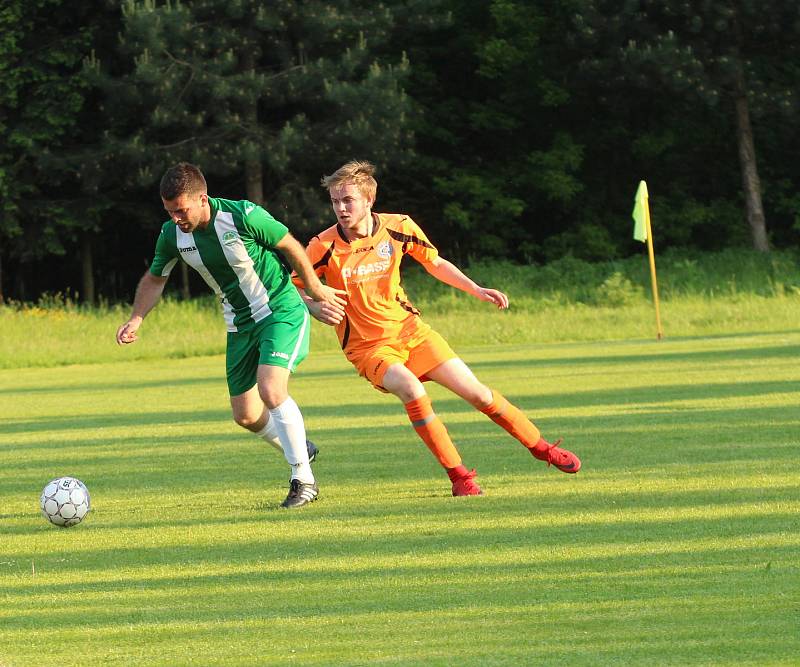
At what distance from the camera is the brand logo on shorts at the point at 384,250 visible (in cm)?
879

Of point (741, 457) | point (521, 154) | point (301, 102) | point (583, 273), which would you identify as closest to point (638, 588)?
point (741, 457)

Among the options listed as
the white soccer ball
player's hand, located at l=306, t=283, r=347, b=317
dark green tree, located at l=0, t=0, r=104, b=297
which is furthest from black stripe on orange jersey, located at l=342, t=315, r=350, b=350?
dark green tree, located at l=0, t=0, r=104, b=297

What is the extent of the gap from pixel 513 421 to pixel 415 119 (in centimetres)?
3530

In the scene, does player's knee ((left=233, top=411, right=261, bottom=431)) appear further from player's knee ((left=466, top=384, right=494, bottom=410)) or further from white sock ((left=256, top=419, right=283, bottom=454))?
player's knee ((left=466, top=384, right=494, bottom=410))

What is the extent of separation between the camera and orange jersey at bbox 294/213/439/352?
8773mm

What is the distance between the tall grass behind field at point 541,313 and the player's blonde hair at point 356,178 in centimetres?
1908

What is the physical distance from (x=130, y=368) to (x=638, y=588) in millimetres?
19652

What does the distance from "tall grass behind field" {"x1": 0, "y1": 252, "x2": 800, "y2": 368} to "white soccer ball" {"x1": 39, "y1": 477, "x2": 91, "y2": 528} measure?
19407 mm

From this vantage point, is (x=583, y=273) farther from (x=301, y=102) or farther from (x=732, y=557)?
(x=732, y=557)

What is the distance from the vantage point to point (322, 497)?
8.80 m

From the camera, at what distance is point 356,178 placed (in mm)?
8547

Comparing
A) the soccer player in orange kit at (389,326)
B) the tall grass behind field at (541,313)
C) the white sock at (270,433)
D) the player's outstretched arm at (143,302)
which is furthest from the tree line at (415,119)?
the soccer player in orange kit at (389,326)

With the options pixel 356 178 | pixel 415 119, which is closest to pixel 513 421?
pixel 356 178

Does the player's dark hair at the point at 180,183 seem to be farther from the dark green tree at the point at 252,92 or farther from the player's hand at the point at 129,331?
the dark green tree at the point at 252,92
